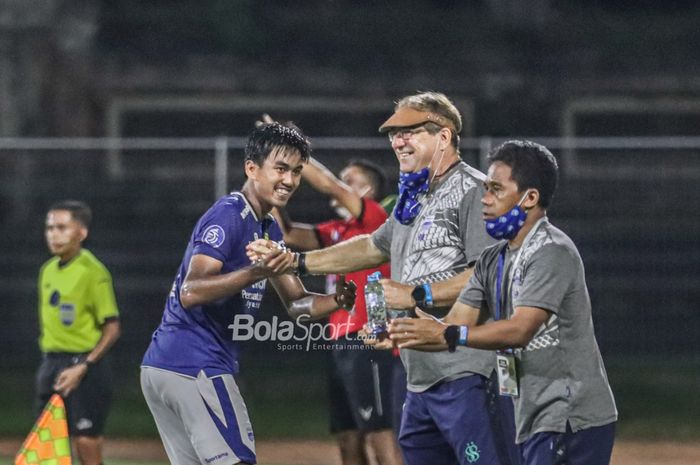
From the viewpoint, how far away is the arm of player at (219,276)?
5.96 metres

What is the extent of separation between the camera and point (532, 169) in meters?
5.41

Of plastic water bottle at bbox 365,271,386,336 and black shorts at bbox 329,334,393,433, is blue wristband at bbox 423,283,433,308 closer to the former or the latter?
plastic water bottle at bbox 365,271,386,336

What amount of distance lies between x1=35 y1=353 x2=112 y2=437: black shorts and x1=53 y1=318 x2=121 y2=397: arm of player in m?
0.08

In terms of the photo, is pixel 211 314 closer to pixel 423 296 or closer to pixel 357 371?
pixel 423 296

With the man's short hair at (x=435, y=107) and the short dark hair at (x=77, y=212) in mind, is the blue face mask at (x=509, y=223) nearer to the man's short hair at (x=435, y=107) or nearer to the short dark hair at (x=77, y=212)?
the man's short hair at (x=435, y=107)

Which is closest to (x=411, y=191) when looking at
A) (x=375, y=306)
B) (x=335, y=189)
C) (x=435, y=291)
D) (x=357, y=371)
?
(x=435, y=291)

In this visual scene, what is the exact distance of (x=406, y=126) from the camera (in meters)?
6.30

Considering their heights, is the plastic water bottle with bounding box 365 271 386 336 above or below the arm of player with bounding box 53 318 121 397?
above

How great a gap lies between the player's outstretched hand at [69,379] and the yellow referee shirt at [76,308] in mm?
248

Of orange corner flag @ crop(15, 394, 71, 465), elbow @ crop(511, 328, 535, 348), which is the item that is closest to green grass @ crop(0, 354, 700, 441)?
orange corner flag @ crop(15, 394, 71, 465)

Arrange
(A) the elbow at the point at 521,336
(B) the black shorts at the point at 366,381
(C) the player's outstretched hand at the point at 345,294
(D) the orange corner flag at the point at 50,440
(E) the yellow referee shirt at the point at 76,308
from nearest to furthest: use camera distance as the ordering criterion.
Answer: (A) the elbow at the point at 521,336 < (C) the player's outstretched hand at the point at 345,294 < (D) the orange corner flag at the point at 50,440 < (B) the black shorts at the point at 366,381 < (E) the yellow referee shirt at the point at 76,308

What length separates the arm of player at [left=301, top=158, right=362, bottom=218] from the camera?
28.3ft

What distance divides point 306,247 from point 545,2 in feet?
68.0

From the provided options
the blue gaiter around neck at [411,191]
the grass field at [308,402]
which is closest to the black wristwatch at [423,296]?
the blue gaiter around neck at [411,191]
